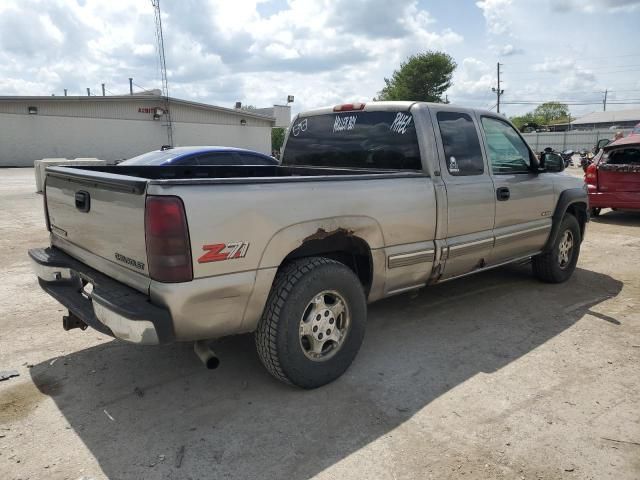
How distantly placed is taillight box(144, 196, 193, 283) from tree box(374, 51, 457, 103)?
54.1 meters

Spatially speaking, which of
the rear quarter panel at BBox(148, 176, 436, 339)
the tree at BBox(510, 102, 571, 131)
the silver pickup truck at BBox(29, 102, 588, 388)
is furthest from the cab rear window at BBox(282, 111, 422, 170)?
the tree at BBox(510, 102, 571, 131)

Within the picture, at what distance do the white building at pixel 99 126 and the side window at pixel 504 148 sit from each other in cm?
2836

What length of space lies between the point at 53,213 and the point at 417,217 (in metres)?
2.75

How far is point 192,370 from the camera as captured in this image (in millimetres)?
3662

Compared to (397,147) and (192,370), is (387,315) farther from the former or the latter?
(192,370)

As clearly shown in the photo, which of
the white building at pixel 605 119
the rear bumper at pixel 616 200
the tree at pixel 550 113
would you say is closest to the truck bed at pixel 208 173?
the rear bumper at pixel 616 200

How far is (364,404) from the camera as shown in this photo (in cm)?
319

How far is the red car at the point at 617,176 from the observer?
384 inches

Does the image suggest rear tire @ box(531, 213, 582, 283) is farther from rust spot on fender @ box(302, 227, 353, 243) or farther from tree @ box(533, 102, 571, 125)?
tree @ box(533, 102, 571, 125)

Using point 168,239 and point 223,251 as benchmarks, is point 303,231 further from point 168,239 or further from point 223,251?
point 168,239

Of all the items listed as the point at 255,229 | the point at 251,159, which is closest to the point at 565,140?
the point at 251,159

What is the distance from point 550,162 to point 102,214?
4.24 meters

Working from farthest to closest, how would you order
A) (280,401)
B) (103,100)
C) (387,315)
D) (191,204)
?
(103,100) < (387,315) < (280,401) < (191,204)

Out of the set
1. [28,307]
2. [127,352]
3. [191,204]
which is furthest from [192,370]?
[28,307]
